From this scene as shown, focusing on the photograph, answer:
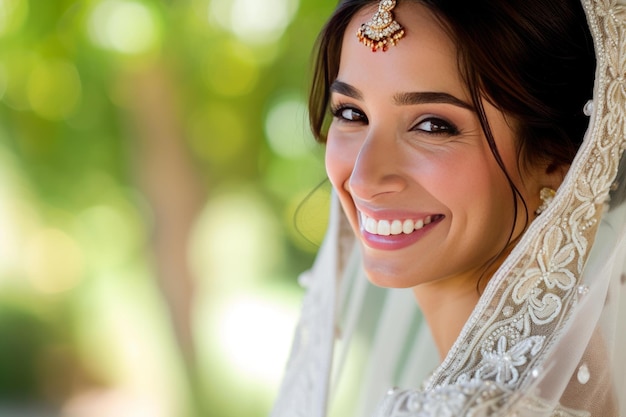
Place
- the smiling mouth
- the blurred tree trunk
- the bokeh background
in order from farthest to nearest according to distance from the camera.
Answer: the blurred tree trunk → the bokeh background → the smiling mouth

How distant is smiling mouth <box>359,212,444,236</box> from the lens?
1525 millimetres

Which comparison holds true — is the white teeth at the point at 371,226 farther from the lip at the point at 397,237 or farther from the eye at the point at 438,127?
the eye at the point at 438,127

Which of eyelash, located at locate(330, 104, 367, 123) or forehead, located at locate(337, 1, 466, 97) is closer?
forehead, located at locate(337, 1, 466, 97)

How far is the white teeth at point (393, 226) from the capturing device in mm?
1527

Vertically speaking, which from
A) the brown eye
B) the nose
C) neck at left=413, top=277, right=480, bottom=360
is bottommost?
neck at left=413, top=277, right=480, bottom=360

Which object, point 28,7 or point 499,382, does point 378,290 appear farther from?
point 28,7

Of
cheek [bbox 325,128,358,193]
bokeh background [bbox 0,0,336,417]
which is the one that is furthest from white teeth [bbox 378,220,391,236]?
bokeh background [bbox 0,0,336,417]

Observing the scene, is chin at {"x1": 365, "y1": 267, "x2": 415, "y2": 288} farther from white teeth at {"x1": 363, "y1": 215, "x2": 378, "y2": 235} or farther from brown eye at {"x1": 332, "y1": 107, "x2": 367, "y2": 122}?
brown eye at {"x1": 332, "y1": 107, "x2": 367, "y2": 122}

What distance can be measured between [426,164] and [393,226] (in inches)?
5.6

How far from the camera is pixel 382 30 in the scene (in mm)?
1509

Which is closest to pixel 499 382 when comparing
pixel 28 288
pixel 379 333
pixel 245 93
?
pixel 379 333

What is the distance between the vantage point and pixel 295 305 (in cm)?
546

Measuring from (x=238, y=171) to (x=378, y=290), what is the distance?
302cm

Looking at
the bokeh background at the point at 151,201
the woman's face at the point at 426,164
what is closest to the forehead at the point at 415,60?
the woman's face at the point at 426,164
